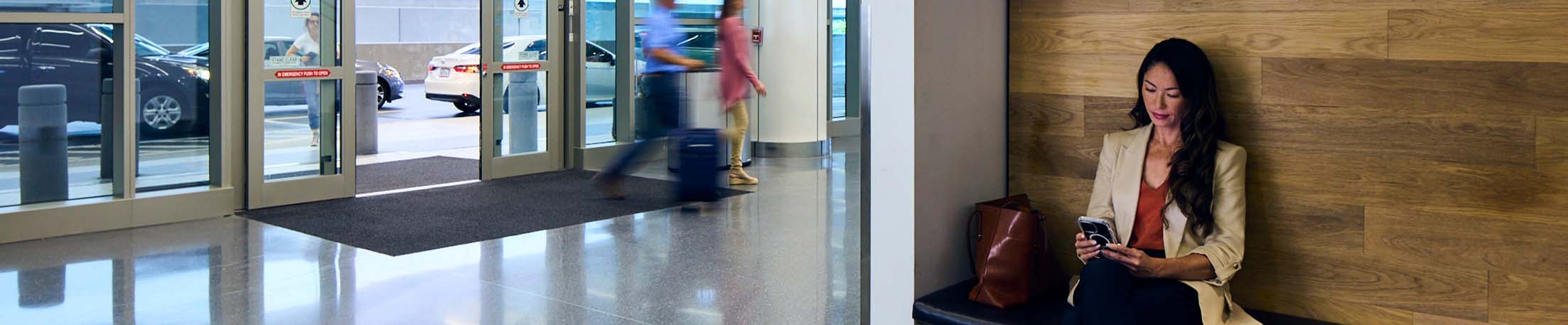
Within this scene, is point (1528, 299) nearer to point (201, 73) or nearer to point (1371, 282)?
point (1371, 282)

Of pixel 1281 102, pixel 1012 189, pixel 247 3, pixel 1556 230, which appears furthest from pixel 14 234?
pixel 1556 230

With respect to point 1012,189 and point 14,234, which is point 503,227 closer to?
point 14,234

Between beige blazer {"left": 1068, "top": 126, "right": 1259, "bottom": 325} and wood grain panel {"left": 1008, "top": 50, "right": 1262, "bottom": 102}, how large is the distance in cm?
23

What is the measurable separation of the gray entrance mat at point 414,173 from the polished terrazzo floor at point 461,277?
1.82 m

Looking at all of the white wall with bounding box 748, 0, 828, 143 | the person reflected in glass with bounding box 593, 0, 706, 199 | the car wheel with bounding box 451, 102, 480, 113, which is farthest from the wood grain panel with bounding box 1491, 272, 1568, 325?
the car wheel with bounding box 451, 102, 480, 113

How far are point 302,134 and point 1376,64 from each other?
6557mm

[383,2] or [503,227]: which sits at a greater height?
[383,2]

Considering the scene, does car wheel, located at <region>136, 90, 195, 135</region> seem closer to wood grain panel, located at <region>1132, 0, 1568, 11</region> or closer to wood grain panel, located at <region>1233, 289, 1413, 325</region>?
wood grain panel, located at <region>1132, 0, 1568, 11</region>

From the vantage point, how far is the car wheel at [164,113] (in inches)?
293

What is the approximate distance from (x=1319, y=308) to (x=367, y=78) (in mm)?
9585

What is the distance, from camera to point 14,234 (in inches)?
263

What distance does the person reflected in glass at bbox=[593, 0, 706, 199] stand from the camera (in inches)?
300

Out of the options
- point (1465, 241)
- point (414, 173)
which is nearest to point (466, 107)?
point (414, 173)

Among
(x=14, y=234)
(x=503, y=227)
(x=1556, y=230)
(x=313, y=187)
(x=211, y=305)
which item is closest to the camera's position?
(x=1556, y=230)
